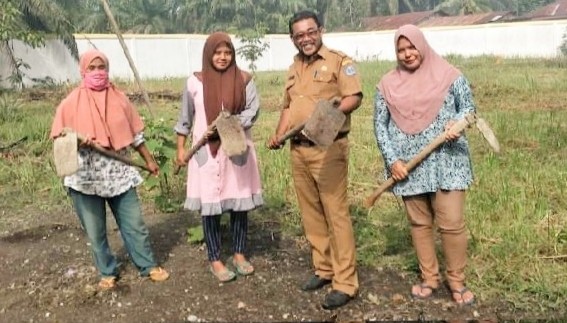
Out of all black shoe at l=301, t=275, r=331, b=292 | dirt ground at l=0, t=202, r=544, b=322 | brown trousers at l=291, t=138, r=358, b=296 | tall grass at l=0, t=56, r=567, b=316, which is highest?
brown trousers at l=291, t=138, r=358, b=296

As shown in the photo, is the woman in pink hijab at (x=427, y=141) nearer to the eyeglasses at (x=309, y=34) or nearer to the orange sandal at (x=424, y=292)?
the orange sandal at (x=424, y=292)

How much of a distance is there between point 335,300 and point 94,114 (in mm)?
1715

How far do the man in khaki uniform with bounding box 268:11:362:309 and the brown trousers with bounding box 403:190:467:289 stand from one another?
0.37 meters

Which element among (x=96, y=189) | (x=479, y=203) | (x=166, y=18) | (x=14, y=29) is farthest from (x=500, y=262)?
(x=166, y=18)

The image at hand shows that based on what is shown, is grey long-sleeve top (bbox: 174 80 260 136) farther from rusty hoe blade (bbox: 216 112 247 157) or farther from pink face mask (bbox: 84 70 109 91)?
pink face mask (bbox: 84 70 109 91)

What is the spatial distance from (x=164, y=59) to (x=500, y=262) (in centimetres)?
2135

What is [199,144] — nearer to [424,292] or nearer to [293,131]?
[293,131]

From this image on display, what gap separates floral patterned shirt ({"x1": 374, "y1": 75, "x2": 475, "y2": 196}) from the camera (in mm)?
3182

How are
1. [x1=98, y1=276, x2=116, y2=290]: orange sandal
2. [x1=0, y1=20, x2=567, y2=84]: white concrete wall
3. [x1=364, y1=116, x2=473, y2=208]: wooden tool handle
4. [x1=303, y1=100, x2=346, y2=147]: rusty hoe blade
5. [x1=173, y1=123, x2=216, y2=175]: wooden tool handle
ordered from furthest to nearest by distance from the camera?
1. [x1=0, y1=20, x2=567, y2=84]: white concrete wall
2. [x1=98, y1=276, x2=116, y2=290]: orange sandal
3. [x1=173, y1=123, x2=216, y2=175]: wooden tool handle
4. [x1=303, y1=100, x2=346, y2=147]: rusty hoe blade
5. [x1=364, y1=116, x2=473, y2=208]: wooden tool handle

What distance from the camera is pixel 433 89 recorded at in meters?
3.16

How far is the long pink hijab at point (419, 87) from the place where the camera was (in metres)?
3.15

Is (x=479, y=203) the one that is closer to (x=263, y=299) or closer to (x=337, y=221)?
(x=337, y=221)

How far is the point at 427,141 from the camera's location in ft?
10.7

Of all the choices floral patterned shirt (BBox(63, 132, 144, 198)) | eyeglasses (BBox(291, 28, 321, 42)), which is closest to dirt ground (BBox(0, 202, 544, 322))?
floral patterned shirt (BBox(63, 132, 144, 198))
